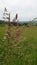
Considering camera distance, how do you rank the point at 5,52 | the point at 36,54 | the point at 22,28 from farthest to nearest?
the point at 36,54, the point at 5,52, the point at 22,28

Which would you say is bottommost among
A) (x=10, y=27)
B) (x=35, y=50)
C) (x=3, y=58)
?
(x=35, y=50)

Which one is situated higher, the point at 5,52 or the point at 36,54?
the point at 5,52

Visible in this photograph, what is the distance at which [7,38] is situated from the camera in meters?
3.16

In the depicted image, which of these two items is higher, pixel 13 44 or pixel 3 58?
pixel 13 44

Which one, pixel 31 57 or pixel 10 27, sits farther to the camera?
pixel 31 57

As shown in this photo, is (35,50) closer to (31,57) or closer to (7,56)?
(31,57)

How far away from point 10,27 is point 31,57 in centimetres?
236

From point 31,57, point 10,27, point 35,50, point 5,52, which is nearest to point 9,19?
point 10,27

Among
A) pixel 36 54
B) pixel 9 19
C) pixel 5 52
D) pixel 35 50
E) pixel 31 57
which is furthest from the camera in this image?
pixel 35 50

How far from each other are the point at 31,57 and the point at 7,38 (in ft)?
7.70

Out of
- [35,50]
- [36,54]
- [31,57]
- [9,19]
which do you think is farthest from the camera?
[35,50]

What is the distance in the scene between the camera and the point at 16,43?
314 centimetres

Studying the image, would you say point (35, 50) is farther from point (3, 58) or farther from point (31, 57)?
point (3, 58)

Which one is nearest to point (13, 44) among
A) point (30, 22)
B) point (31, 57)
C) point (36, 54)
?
point (30, 22)
